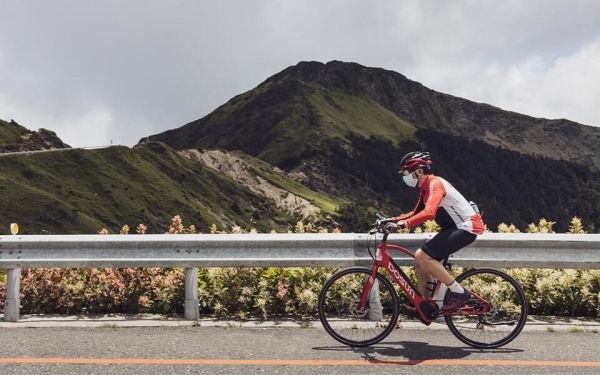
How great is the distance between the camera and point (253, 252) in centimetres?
757

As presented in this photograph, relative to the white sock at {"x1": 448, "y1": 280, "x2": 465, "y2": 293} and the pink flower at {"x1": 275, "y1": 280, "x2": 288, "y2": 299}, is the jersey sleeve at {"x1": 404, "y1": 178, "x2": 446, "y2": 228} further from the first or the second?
the pink flower at {"x1": 275, "y1": 280, "x2": 288, "y2": 299}

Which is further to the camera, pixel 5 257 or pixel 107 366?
pixel 5 257

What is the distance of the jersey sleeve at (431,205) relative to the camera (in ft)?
19.9

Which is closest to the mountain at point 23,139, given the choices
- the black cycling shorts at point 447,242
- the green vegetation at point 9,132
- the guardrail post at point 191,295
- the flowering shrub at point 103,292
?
the green vegetation at point 9,132

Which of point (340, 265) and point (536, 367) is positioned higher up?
point (340, 265)

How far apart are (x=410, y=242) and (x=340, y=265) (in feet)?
3.08

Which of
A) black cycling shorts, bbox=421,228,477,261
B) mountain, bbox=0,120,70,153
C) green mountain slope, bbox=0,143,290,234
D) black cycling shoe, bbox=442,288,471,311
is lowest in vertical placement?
black cycling shoe, bbox=442,288,471,311

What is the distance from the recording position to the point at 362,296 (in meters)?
6.64

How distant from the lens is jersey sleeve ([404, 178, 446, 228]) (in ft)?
19.9

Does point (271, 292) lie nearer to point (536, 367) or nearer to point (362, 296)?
point (362, 296)

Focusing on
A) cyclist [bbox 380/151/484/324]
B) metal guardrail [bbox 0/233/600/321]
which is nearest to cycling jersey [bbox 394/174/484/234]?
cyclist [bbox 380/151/484/324]

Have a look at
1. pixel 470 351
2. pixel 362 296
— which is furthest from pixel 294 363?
pixel 470 351

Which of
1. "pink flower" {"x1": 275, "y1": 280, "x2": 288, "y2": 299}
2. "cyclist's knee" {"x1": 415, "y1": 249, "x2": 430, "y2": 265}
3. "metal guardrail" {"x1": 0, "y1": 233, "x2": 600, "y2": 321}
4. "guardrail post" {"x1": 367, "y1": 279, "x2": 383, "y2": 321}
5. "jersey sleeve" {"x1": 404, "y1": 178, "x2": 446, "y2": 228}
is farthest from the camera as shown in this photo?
"pink flower" {"x1": 275, "y1": 280, "x2": 288, "y2": 299}

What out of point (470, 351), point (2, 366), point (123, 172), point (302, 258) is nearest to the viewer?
point (2, 366)
